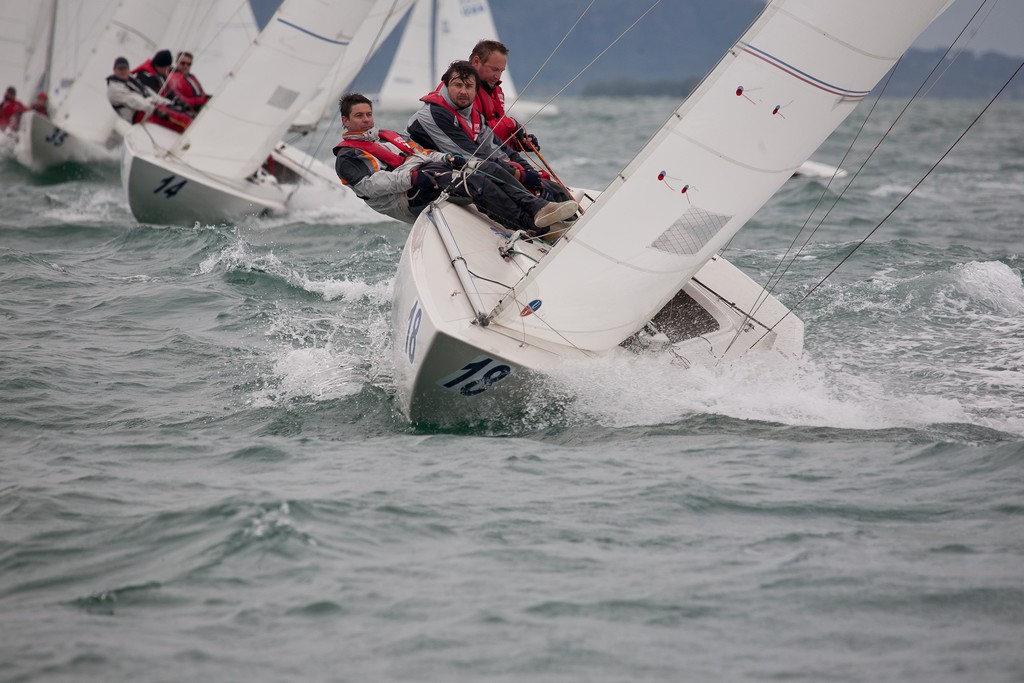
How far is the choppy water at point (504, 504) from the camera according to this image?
2.73 meters

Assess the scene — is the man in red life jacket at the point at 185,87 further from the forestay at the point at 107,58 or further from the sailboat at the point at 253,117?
the forestay at the point at 107,58

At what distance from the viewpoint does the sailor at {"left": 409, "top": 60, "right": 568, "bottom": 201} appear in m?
5.52

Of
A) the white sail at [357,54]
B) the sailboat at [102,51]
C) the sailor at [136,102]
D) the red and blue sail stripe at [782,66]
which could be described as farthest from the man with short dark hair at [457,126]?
the sailboat at [102,51]

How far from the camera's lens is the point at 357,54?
1166 cm

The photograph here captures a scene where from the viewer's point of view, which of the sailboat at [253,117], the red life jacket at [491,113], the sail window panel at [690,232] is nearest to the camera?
the sail window panel at [690,232]

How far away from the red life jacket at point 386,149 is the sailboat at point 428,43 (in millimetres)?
16324

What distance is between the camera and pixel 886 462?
154 inches

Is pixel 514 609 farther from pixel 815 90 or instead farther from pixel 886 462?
pixel 815 90

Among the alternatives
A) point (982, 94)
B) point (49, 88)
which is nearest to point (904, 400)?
point (49, 88)

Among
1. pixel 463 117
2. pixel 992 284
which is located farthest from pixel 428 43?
pixel 463 117

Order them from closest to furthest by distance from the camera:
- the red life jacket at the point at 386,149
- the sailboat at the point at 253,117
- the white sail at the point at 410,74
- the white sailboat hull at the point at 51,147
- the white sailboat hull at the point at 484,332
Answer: the white sailboat hull at the point at 484,332 < the red life jacket at the point at 386,149 < the sailboat at the point at 253,117 < the white sailboat hull at the point at 51,147 < the white sail at the point at 410,74

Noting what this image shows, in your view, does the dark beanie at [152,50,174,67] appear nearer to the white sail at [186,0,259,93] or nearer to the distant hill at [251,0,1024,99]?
the white sail at [186,0,259,93]

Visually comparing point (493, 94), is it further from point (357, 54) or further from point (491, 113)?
point (357, 54)

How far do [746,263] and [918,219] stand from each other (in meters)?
3.16
